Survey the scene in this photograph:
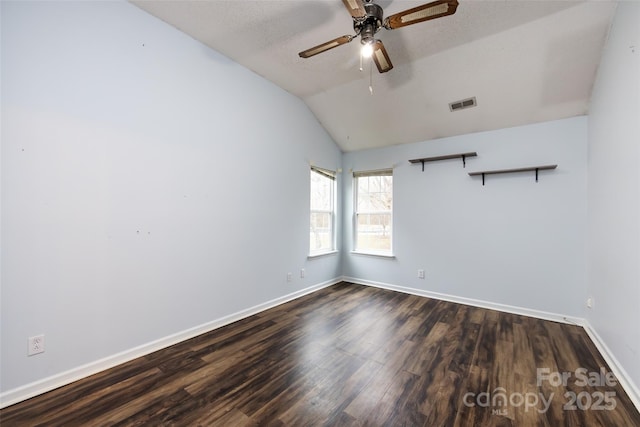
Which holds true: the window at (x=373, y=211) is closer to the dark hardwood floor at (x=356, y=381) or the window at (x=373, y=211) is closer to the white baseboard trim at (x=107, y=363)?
the dark hardwood floor at (x=356, y=381)

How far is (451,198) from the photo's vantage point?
12.4ft

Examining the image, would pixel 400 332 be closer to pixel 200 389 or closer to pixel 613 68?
pixel 200 389

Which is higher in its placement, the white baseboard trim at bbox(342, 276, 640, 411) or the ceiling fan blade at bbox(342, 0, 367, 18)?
the ceiling fan blade at bbox(342, 0, 367, 18)

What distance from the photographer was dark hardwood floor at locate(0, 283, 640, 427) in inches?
63.9

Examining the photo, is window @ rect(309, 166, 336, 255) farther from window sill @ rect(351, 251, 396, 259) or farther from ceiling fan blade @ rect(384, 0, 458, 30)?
ceiling fan blade @ rect(384, 0, 458, 30)

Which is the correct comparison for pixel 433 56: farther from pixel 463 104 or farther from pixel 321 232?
pixel 321 232

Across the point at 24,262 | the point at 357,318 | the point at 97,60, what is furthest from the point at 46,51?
the point at 357,318

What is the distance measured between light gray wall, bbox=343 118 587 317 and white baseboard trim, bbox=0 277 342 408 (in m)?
2.57

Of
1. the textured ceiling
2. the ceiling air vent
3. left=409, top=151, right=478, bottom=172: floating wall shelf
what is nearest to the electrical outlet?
the textured ceiling

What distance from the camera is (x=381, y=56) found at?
87.4 inches

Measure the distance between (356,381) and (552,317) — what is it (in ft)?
8.90

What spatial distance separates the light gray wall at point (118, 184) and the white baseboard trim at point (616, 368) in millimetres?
3251

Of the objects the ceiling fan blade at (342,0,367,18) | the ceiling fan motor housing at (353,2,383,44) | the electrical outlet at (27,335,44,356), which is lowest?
the electrical outlet at (27,335,44,356)

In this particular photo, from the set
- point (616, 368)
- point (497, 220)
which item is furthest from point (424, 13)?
point (616, 368)
